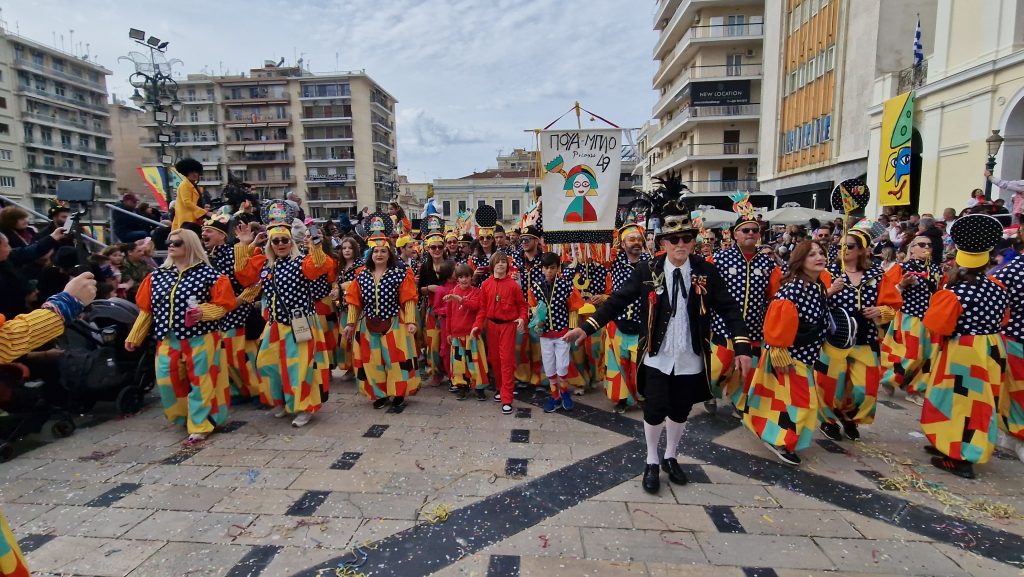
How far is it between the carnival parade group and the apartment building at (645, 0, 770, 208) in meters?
32.4

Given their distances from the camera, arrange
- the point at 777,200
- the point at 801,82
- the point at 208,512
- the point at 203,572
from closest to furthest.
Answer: the point at 203,572, the point at 208,512, the point at 801,82, the point at 777,200

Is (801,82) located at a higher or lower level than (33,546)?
higher

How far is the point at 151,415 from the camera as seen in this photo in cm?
575

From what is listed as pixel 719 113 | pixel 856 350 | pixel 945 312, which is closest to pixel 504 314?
pixel 856 350

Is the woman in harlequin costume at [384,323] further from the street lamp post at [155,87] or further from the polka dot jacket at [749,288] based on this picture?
the street lamp post at [155,87]

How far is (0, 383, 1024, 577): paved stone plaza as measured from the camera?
3.13m

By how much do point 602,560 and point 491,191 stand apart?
2667 inches

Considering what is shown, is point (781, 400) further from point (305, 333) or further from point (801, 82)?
point (801, 82)

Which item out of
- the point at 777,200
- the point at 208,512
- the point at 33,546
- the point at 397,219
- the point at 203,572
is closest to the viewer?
the point at 203,572

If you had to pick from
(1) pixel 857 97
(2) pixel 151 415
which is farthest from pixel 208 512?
→ (1) pixel 857 97

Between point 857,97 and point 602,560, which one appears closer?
point 602,560

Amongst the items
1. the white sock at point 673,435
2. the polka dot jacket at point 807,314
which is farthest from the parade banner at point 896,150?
the white sock at point 673,435

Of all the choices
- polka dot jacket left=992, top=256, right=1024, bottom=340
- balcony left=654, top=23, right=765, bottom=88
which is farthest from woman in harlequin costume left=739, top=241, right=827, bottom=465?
balcony left=654, top=23, right=765, bottom=88

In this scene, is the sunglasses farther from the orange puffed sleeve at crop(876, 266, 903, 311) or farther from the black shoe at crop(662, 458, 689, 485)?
the orange puffed sleeve at crop(876, 266, 903, 311)
